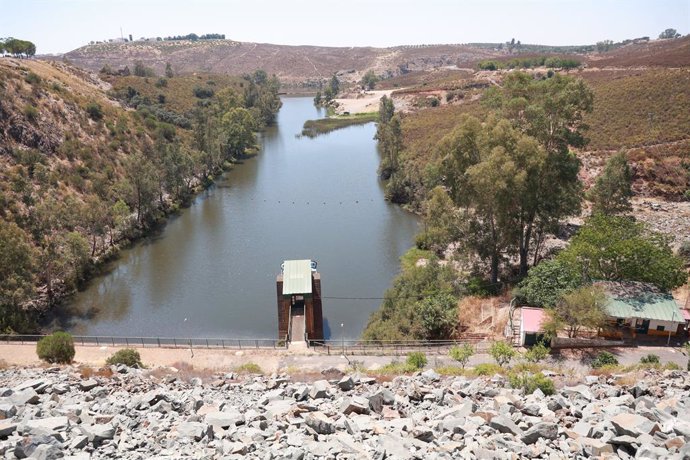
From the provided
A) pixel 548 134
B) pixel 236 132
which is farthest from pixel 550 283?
pixel 236 132

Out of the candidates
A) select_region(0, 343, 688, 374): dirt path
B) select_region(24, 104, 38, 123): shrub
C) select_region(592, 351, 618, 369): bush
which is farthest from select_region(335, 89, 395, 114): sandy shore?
select_region(592, 351, 618, 369): bush

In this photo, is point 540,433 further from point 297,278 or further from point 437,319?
point 297,278

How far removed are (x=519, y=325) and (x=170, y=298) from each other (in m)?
27.6

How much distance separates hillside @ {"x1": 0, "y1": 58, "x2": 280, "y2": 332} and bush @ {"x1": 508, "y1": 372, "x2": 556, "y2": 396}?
1229 inches

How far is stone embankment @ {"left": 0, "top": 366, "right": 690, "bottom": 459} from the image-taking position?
13.0m

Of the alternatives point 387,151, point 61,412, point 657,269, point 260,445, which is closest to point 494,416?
point 260,445

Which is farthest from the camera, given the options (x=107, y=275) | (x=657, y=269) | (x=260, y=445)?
(x=107, y=275)

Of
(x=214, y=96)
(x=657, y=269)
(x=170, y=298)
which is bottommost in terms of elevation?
(x=170, y=298)

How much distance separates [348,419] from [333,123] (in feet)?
371

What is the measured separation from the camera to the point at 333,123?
123 m

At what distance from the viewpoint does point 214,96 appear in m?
113

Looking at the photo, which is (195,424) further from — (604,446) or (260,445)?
(604,446)

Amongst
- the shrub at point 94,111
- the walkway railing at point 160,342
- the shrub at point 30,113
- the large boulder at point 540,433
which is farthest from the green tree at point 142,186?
the large boulder at point 540,433

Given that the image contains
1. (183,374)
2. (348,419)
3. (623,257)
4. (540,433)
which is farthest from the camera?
(623,257)
